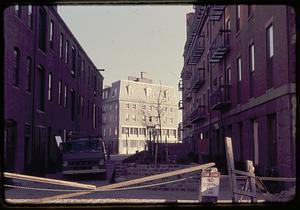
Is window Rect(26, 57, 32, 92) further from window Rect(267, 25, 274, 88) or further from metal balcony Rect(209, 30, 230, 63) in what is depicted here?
window Rect(267, 25, 274, 88)

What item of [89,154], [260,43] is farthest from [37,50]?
[260,43]

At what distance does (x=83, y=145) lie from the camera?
1703 centimetres

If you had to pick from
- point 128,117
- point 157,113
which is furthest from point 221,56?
point 128,117

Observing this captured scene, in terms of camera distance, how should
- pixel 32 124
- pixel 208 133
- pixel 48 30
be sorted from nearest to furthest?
pixel 32 124 < pixel 48 30 < pixel 208 133

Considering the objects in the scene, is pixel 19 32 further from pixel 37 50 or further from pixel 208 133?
pixel 208 133

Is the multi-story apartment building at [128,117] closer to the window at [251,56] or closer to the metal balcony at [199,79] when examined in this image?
the metal balcony at [199,79]

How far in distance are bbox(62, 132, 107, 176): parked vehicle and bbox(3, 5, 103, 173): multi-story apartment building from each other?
6.27ft

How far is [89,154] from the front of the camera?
16609mm

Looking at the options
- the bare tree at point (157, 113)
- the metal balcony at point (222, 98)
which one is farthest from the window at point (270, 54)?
the bare tree at point (157, 113)

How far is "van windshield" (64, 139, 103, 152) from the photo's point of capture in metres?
16.9

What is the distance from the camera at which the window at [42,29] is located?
19700 mm

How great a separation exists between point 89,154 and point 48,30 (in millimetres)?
7802

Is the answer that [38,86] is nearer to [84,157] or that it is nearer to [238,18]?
[84,157]
